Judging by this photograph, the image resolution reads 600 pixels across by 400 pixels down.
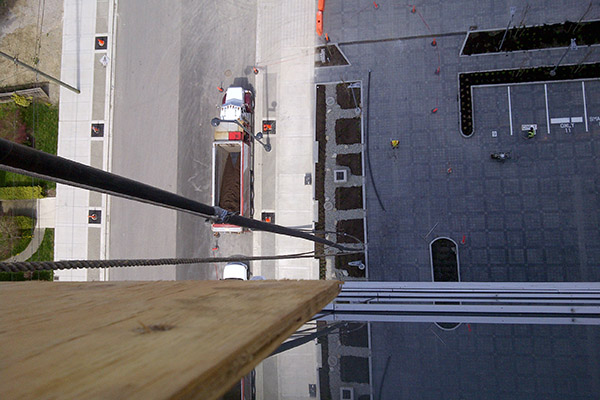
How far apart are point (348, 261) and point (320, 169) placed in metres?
4.89

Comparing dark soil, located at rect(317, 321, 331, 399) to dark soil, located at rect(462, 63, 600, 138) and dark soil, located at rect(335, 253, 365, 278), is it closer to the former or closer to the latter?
dark soil, located at rect(335, 253, 365, 278)

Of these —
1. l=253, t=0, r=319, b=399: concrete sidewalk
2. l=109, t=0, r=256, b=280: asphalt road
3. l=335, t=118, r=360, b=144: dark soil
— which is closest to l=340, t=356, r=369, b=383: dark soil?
l=253, t=0, r=319, b=399: concrete sidewalk

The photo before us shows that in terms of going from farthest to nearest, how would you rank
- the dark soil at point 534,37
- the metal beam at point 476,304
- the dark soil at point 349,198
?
Answer: 1. the dark soil at point 349,198
2. the dark soil at point 534,37
3. the metal beam at point 476,304

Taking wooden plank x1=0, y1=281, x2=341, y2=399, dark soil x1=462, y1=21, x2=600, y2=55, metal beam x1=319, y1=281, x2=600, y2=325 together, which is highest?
dark soil x1=462, y1=21, x2=600, y2=55

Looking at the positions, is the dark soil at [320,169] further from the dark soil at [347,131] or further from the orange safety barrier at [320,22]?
the orange safety barrier at [320,22]

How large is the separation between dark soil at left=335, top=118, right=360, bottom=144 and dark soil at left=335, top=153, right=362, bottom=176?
2.40ft

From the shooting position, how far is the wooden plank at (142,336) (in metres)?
1.45

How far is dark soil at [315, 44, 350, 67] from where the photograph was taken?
19.6 m

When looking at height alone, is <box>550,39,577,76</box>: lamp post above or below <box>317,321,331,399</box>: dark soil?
above

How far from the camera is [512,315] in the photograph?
1014cm

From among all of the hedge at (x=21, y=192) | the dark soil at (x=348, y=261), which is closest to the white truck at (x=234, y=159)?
the dark soil at (x=348, y=261)

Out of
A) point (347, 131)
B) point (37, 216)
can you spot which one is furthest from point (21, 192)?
point (347, 131)

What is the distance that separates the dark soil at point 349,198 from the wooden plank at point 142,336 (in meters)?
15.8

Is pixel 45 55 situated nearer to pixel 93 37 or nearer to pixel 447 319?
pixel 93 37
